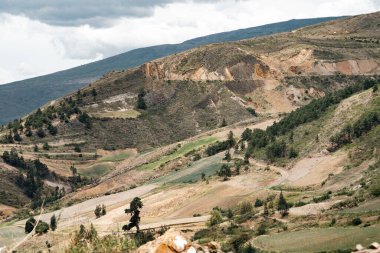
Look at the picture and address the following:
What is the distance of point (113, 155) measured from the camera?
514 ft

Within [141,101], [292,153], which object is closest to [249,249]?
[292,153]

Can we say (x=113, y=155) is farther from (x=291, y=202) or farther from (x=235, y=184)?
(x=291, y=202)

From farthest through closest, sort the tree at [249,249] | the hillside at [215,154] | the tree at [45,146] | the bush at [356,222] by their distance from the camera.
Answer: the tree at [45,146] → the hillside at [215,154] → the bush at [356,222] → the tree at [249,249]

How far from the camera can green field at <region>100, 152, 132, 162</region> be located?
502 feet

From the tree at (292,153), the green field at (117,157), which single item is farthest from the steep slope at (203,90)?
the tree at (292,153)

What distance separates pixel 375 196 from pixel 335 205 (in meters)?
3.82

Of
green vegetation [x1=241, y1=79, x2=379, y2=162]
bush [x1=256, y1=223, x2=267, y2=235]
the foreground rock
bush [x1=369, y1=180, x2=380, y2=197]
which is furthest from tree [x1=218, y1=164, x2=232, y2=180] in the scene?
the foreground rock

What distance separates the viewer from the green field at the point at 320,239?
4584 centimetres

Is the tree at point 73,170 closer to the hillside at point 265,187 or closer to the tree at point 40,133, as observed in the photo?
the hillside at point 265,187

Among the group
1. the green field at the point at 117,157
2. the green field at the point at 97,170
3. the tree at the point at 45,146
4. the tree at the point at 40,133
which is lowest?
the green field at the point at 97,170

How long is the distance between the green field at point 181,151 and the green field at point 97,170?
43.0ft

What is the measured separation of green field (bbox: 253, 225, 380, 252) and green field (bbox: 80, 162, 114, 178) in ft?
293

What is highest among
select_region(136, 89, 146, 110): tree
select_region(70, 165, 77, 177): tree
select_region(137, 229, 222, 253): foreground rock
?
select_region(137, 229, 222, 253): foreground rock

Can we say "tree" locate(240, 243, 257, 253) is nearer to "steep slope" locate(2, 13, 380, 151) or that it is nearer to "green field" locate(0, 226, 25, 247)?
"green field" locate(0, 226, 25, 247)
